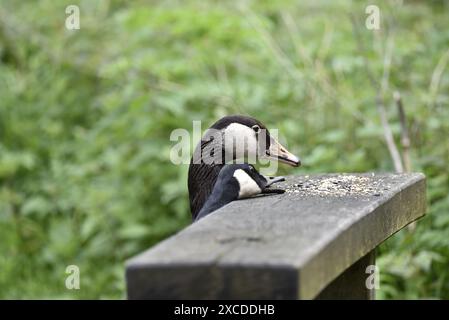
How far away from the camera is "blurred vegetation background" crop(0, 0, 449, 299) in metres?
4.84

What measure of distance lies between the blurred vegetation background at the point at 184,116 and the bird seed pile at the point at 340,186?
1.39m

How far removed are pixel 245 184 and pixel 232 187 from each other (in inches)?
1.6

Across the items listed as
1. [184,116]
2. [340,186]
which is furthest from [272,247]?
[184,116]

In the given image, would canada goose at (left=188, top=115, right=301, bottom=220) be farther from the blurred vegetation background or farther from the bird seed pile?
the blurred vegetation background

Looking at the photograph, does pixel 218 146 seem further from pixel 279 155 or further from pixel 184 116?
pixel 184 116

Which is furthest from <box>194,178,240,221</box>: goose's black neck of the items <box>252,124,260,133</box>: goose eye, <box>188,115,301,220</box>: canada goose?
<box>252,124,260,133</box>: goose eye

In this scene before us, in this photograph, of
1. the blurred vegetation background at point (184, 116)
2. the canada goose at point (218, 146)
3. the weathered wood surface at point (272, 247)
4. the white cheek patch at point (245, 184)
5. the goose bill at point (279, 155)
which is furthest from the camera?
the blurred vegetation background at point (184, 116)

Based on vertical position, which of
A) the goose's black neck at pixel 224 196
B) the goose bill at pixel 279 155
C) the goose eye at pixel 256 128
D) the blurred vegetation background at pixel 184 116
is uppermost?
the blurred vegetation background at pixel 184 116

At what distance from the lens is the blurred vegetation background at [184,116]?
4.84 m

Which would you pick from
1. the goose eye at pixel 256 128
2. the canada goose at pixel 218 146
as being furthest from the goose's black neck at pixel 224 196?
the goose eye at pixel 256 128

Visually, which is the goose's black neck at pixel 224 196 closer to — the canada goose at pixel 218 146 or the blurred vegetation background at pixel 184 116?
the canada goose at pixel 218 146

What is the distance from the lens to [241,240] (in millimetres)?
1865

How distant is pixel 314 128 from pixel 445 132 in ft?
2.72

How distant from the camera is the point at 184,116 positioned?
17.6 ft
